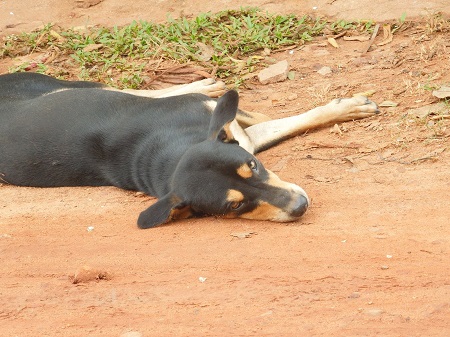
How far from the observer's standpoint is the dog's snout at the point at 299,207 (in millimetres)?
6742

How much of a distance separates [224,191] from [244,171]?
0.24m

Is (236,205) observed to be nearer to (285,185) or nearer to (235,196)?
(235,196)

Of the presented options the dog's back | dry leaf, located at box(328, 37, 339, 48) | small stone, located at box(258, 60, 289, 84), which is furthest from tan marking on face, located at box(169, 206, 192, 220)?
dry leaf, located at box(328, 37, 339, 48)

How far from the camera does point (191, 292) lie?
5637 millimetres

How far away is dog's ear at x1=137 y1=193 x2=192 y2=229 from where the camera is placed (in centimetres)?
709

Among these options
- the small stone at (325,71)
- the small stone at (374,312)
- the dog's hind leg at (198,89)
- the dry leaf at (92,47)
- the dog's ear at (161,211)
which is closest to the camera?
the small stone at (374,312)

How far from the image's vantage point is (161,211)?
23.3 ft

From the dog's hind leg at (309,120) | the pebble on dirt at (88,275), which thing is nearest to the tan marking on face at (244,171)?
the pebble on dirt at (88,275)

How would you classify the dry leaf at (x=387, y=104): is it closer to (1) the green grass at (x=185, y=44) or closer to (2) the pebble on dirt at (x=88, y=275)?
(1) the green grass at (x=185, y=44)

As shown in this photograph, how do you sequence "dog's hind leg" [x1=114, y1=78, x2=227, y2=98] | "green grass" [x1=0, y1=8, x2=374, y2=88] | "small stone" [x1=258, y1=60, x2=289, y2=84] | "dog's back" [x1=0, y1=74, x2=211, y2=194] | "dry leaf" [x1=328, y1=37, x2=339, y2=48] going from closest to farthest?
"dog's back" [x1=0, y1=74, x2=211, y2=194] → "dog's hind leg" [x1=114, y1=78, x2=227, y2=98] → "small stone" [x1=258, y1=60, x2=289, y2=84] → "dry leaf" [x1=328, y1=37, x2=339, y2=48] → "green grass" [x1=0, y1=8, x2=374, y2=88]

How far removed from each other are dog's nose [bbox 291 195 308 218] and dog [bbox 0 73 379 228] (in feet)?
0.06

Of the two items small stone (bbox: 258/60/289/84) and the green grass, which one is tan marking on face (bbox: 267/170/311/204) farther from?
the green grass

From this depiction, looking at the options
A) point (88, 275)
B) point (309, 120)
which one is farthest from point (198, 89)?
point (88, 275)

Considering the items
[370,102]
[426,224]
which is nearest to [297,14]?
[370,102]
